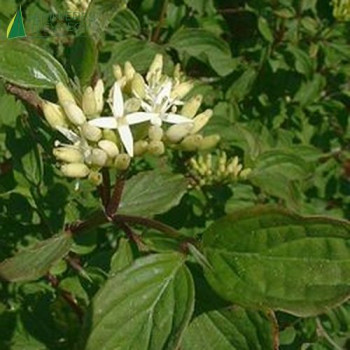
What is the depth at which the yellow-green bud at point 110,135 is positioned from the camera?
4.53 ft

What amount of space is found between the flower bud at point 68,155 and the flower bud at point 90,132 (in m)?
0.04

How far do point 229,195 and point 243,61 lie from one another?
2.22 ft

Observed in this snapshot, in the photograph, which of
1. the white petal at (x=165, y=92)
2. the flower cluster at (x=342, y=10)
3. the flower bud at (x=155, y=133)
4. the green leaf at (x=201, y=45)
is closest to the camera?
the flower bud at (x=155, y=133)

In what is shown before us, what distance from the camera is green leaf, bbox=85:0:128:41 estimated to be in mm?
1469

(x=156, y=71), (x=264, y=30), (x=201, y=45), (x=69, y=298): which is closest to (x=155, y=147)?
(x=156, y=71)

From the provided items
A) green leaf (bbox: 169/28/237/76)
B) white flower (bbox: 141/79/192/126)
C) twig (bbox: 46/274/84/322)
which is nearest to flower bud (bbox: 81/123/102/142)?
white flower (bbox: 141/79/192/126)

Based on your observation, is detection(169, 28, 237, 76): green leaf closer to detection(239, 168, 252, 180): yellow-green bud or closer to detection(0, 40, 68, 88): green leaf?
detection(239, 168, 252, 180): yellow-green bud

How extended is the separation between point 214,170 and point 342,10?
0.78 meters

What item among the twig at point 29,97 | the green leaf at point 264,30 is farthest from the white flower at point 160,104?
the green leaf at point 264,30

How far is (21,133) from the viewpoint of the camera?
1691mm

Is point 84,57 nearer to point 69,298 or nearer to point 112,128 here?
point 112,128

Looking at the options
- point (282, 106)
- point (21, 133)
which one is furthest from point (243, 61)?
point (21, 133)

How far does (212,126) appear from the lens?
7.29 feet

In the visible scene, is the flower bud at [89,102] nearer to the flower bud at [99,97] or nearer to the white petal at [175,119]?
the flower bud at [99,97]
